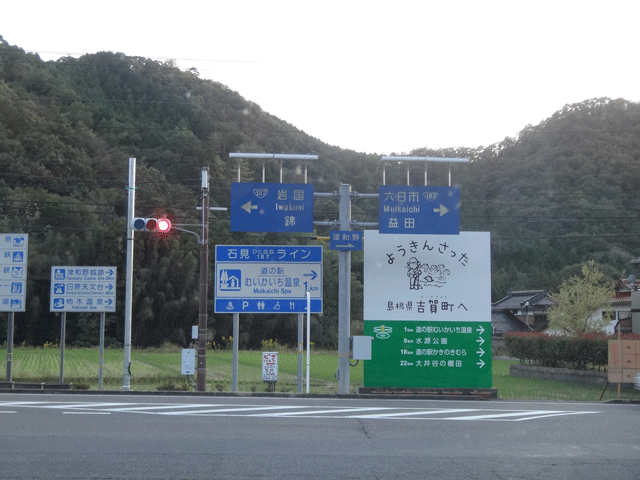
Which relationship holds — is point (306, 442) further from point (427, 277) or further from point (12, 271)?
point (12, 271)

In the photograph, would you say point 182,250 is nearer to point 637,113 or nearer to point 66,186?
point 66,186

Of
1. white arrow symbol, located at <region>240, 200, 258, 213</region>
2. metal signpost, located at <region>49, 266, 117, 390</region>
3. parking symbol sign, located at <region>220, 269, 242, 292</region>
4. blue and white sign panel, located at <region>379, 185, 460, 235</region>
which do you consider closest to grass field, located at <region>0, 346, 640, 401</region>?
metal signpost, located at <region>49, 266, 117, 390</region>

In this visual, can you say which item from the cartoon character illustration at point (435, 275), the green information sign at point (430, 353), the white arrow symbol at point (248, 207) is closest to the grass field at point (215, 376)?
the green information sign at point (430, 353)

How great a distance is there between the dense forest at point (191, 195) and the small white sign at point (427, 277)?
21745 mm

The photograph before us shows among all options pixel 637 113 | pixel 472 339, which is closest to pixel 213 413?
pixel 472 339

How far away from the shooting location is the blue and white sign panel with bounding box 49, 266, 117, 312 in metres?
18.8

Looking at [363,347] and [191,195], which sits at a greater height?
[191,195]

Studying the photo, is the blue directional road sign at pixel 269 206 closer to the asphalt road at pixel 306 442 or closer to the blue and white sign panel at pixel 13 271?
the blue and white sign panel at pixel 13 271

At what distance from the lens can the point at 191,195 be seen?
52.4 metres

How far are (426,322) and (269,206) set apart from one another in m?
5.15

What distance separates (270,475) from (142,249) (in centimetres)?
4825

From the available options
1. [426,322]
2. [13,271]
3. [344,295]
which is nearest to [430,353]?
[426,322]

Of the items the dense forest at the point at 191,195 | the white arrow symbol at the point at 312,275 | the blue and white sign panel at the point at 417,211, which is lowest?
the white arrow symbol at the point at 312,275

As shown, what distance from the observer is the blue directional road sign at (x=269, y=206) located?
1791cm
